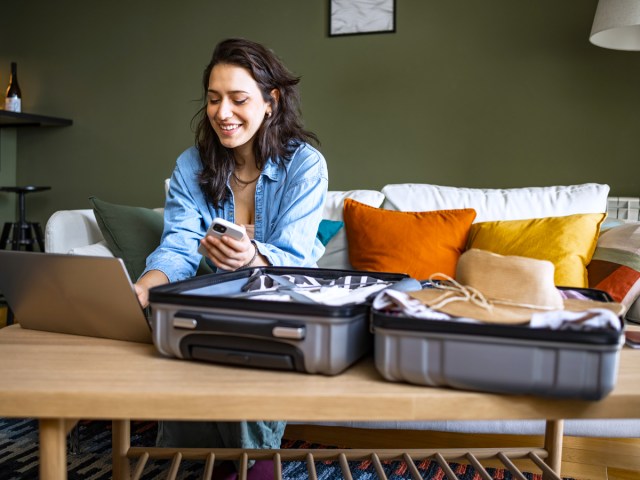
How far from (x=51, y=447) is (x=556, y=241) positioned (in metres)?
1.61

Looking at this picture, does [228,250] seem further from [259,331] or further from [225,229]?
[259,331]

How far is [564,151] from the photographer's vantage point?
2.93 meters

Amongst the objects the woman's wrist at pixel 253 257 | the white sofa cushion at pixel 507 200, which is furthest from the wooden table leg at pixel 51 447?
the white sofa cushion at pixel 507 200

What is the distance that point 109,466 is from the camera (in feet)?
5.67

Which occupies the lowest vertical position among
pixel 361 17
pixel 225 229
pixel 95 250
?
pixel 95 250

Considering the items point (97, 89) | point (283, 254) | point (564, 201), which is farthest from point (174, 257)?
point (97, 89)

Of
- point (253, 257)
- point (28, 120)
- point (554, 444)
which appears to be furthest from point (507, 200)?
point (28, 120)

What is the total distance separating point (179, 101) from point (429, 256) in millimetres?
2151

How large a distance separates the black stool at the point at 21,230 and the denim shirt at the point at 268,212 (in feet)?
7.74

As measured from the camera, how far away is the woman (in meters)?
1.38

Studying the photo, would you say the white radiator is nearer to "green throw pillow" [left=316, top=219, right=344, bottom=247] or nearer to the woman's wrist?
"green throw pillow" [left=316, top=219, right=344, bottom=247]

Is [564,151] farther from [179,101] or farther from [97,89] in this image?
[97,89]

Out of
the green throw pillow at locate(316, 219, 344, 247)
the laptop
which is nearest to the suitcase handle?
the laptop

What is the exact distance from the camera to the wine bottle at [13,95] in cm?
382
